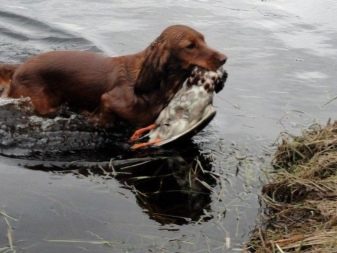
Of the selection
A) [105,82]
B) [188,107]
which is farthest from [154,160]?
[105,82]

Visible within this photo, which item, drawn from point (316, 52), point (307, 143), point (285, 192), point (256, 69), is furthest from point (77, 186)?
point (316, 52)

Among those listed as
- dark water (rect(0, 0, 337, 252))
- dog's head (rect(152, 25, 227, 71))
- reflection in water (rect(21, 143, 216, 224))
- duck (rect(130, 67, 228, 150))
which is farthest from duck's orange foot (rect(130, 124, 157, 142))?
dog's head (rect(152, 25, 227, 71))

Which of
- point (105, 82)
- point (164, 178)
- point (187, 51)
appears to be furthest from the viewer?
point (105, 82)

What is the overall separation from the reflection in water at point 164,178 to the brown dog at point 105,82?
1.94 feet

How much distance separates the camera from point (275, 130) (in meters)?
6.93

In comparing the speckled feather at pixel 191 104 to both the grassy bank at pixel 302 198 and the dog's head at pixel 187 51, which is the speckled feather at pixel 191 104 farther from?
the grassy bank at pixel 302 198

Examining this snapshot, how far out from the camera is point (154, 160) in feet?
19.9

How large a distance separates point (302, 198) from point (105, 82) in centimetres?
245

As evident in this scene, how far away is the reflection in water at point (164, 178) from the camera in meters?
5.19

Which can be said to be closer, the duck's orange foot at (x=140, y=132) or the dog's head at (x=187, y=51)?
the dog's head at (x=187, y=51)

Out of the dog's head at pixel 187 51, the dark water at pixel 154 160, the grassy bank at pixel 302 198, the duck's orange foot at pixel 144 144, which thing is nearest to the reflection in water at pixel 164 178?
the dark water at pixel 154 160

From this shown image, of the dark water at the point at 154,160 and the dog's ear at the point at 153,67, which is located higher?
the dog's ear at the point at 153,67

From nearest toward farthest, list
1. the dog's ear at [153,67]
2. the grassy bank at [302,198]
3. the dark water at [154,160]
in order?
the grassy bank at [302,198] → the dark water at [154,160] → the dog's ear at [153,67]

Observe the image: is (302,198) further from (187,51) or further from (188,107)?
(187,51)
